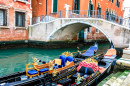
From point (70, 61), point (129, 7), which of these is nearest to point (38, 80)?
point (70, 61)

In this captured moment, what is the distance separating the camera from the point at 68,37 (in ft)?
42.4

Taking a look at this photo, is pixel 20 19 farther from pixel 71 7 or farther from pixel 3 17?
pixel 71 7

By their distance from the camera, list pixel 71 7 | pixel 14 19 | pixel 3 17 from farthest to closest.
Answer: pixel 71 7 → pixel 14 19 → pixel 3 17

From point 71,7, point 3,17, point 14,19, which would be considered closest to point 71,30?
point 71,7

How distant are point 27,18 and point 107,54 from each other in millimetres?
7429

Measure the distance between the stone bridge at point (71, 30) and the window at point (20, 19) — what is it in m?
0.77

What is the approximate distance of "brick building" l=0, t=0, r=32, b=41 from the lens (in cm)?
984

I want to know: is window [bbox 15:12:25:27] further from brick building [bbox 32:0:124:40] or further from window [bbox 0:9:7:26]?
brick building [bbox 32:0:124:40]

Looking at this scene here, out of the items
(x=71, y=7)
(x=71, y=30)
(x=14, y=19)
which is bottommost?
(x=71, y=30)

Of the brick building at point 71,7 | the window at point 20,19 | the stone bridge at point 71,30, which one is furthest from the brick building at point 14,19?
the brick building at point 71,7

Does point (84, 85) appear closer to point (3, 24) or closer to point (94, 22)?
point (94, 22)

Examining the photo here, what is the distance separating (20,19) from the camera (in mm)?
11117

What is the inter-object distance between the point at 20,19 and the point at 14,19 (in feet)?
2.26

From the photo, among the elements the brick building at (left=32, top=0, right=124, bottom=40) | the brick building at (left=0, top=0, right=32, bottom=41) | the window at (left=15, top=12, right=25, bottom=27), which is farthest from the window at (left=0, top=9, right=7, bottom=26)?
the brick building at (left=32, top=0, right=124, bottom=40)
